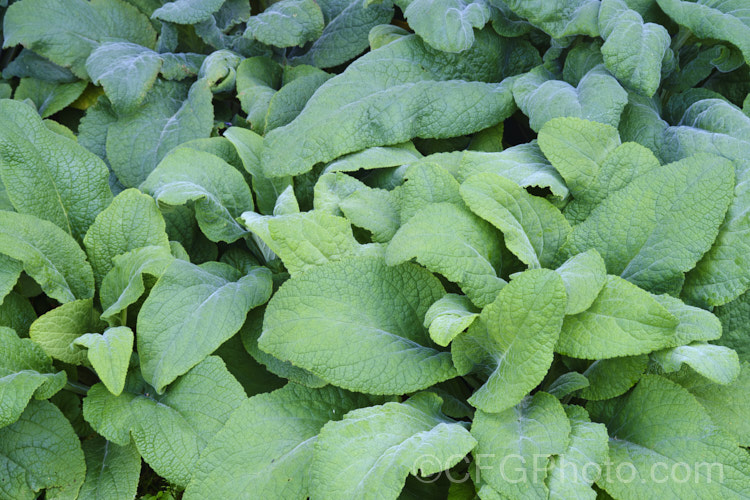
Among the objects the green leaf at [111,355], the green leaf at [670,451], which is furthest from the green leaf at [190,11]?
the green leaf at [670,451]

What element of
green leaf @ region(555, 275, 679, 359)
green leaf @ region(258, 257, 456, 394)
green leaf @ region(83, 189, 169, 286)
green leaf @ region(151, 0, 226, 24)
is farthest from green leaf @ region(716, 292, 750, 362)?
green leaf @ region(151, 0, 226, 24)

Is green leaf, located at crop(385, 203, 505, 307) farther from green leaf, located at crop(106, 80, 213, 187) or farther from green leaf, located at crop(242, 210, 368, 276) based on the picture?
green leaf, located at crop(106, 80, 213, 187)

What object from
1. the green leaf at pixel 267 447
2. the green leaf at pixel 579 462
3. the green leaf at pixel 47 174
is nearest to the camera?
the green leaf at pixel 579 462

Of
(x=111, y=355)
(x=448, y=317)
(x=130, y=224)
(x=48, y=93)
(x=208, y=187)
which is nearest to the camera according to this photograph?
(x=448, y=317)

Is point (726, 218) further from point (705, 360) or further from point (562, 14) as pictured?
point (562, 14)

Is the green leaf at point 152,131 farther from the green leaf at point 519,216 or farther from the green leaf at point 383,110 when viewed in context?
the green leaf at point 519,216

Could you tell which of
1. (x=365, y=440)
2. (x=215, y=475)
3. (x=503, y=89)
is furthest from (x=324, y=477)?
(x=503, y=89)

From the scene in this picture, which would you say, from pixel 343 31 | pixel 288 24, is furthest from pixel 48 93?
pixel 343 31
